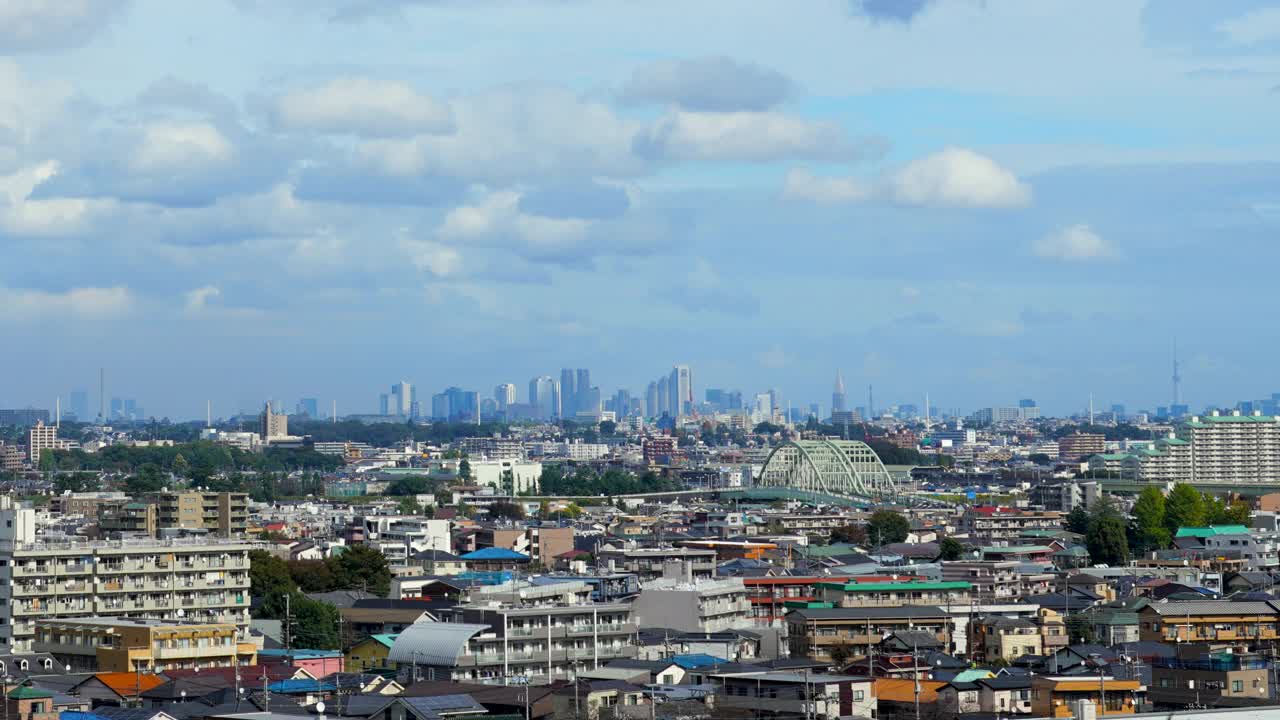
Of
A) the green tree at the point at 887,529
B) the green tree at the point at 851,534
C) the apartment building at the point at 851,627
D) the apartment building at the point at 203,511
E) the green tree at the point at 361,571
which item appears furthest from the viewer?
the green tree at the point at 851,534

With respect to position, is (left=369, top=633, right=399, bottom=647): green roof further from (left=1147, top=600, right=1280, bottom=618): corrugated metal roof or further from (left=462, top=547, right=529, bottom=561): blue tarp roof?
(left=462, top=547, right=529, bottom=561): blue tarp roof

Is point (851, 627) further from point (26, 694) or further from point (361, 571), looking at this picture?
point (26, 694)

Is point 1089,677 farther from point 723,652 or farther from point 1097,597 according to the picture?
point 1097,597

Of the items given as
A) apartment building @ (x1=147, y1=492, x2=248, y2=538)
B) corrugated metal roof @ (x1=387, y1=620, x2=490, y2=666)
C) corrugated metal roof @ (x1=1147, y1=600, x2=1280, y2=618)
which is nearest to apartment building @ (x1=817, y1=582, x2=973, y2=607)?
corrugated metal roof @ (x1=1147, y1=600, x2=1280, y2=618)

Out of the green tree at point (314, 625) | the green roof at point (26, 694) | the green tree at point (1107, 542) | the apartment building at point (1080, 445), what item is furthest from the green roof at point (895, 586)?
the apartment building at point (1080, 445)

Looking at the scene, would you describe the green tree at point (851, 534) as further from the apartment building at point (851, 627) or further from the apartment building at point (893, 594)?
the apartment building at point (851, 627)

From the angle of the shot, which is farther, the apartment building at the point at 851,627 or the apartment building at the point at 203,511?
the apartment building at the point at 203,511

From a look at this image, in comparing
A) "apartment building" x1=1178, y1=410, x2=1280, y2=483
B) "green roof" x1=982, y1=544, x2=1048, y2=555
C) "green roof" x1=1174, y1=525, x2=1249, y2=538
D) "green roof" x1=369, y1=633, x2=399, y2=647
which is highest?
"apartment building" x1=1178, y1=410, x2=1280, y2=483
